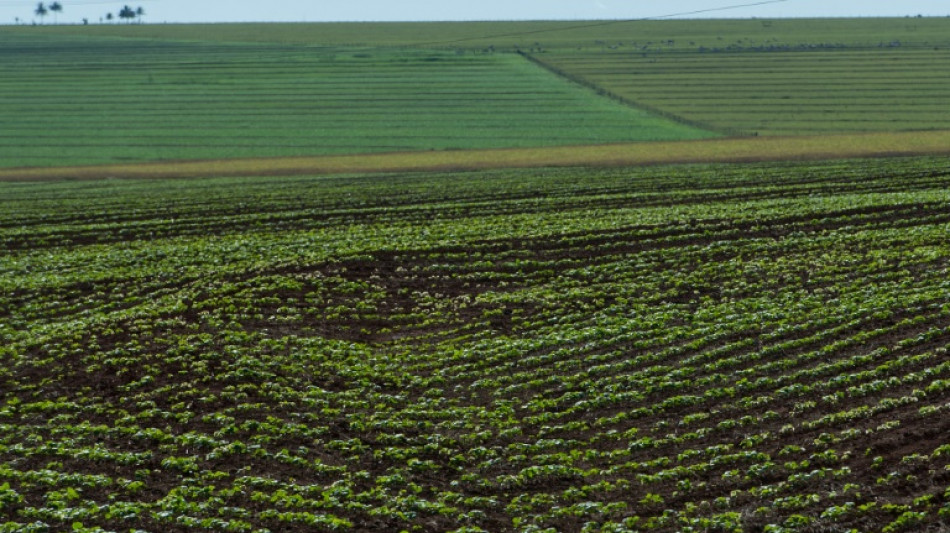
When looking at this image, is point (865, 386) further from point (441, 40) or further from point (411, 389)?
point (441, 40)

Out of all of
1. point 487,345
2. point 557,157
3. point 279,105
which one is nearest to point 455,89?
point 279,105

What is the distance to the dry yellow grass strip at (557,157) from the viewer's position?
194ft

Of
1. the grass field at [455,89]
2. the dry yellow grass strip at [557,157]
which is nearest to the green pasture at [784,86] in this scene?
the grass field at [455,89]

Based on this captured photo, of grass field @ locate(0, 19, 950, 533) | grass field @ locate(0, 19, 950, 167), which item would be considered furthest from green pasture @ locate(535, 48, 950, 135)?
grass field @ locate(0, 19, 950, 533)

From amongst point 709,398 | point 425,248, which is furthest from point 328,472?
point 425,248

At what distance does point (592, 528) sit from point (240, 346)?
1156 centimetres

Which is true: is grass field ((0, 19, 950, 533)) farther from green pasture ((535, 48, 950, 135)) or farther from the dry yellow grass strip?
green pasture ((535, 48, 950, 135))

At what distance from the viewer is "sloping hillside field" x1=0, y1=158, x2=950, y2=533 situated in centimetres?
1582

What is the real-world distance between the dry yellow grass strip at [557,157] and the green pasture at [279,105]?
4.59 m

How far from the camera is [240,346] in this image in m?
24.0

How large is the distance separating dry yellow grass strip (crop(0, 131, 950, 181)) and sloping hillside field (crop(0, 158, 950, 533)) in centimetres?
2083

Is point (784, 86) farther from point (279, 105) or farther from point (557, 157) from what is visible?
point (279, 105)

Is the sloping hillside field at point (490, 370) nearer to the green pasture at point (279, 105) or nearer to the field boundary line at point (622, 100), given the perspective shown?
the green pasture at point (279, 105)

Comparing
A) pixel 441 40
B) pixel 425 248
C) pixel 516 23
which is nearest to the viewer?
pixel 425 248
